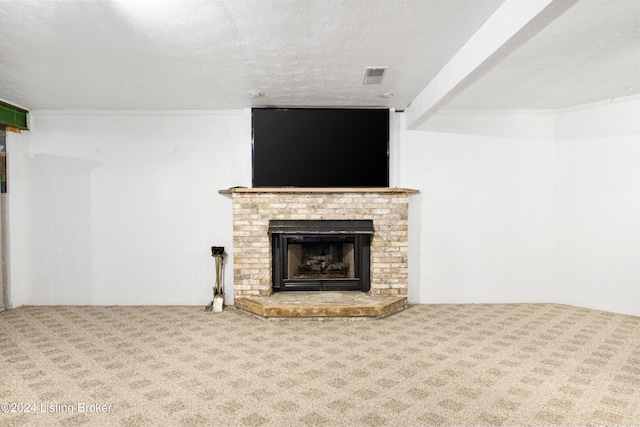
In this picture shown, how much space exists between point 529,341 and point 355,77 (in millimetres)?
3077

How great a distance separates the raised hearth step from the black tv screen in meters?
1.43

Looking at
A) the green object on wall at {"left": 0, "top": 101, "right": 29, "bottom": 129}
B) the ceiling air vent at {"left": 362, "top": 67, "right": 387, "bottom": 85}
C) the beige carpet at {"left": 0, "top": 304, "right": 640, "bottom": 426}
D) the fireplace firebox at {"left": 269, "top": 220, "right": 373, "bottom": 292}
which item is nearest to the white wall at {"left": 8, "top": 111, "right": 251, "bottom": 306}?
the green object on wall at {"left": 0, "top": 101, "right": 29, "bottom": 129}

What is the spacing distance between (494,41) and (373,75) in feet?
4.28

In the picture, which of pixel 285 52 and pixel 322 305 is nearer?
pixel 285 52

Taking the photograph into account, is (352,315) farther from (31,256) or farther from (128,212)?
(31,256)

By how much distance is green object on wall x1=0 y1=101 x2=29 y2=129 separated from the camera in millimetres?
4375

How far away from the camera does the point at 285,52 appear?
3033mm

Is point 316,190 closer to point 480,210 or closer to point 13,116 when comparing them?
point 480,210

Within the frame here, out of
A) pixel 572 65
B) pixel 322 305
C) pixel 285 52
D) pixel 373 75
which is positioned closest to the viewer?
pixel 285 52

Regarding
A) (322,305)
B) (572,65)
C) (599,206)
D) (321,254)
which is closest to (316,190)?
(321,254)

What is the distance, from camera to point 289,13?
2.42 meters

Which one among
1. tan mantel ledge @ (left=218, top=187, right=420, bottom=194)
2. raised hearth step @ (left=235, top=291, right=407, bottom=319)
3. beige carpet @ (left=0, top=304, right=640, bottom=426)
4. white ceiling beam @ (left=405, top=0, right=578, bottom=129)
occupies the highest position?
white ceiling beam @ (left=405, top=0, right=578, bottom=129)

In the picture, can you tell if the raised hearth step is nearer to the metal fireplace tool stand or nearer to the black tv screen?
the metal fireplace tool stand

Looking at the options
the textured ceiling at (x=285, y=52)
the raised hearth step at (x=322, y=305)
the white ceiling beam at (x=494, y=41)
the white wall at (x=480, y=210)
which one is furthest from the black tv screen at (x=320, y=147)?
the raised hearth step at (x=322, y=305)
